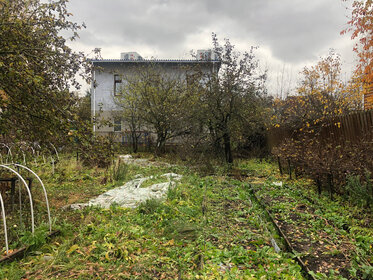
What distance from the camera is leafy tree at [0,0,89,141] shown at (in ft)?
15.8

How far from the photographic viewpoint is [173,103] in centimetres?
1991

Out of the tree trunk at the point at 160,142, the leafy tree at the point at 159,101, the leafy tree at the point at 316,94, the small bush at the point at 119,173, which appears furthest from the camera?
the tree trunk at the point at 160,142

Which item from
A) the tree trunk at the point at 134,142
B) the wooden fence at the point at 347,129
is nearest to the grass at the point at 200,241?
the wooden fence at the point at 347,129

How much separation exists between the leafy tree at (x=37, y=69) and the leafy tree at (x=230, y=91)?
882cm

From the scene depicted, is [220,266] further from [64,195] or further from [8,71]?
[64,195]

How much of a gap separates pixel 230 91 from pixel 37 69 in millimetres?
9665

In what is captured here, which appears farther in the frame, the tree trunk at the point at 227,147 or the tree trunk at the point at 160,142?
the tree trunk at the point at 160,142

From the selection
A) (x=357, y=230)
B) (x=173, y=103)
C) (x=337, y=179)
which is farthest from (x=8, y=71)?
(x=173, y=103)

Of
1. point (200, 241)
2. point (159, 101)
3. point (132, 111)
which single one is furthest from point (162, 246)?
point (132, 111)

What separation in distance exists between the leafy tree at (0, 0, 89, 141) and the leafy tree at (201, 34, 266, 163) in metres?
8.82

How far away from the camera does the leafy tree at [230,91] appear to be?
13875mm

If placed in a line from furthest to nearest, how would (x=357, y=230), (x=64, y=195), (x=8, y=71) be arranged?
(x=64, y=195) → (x=357, y=230) → (x=8, y=71)

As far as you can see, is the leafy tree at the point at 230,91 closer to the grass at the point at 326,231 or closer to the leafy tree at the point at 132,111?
the grass at the point at 326,231

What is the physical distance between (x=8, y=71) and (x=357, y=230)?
6506 mm
